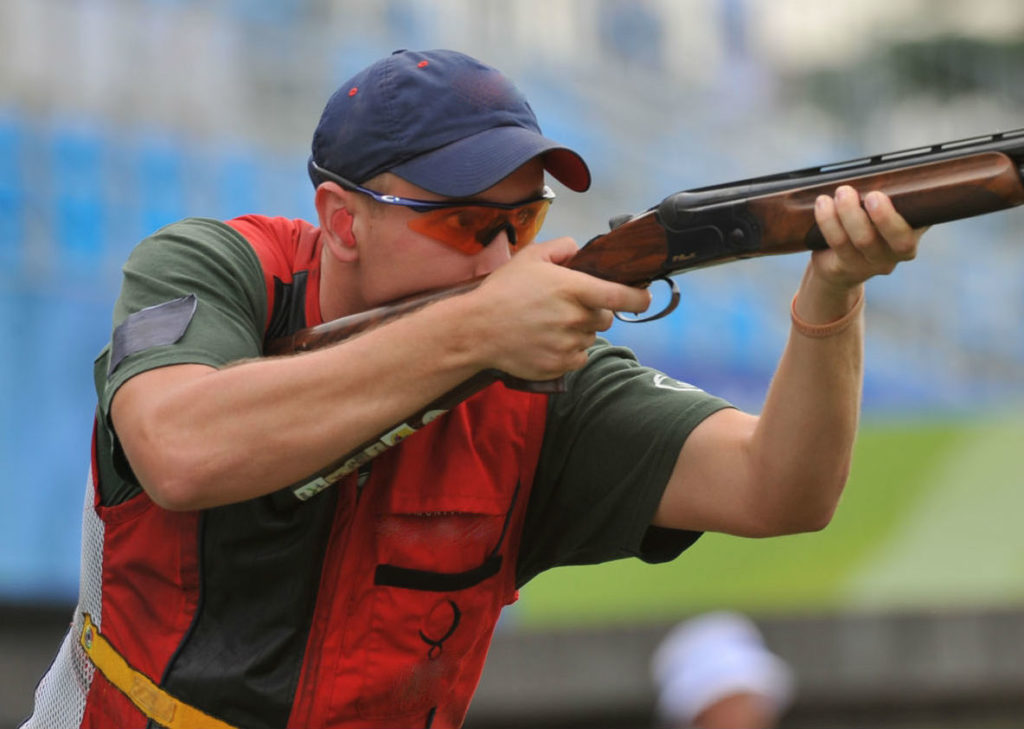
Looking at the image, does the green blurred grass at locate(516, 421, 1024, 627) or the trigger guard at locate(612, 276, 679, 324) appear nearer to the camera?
the trigger guard at locate(612, 276, 679, 324)

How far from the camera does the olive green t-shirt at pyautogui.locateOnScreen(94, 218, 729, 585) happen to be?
2705mm

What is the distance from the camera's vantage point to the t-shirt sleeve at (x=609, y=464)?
2.96m

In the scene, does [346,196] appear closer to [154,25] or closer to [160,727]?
[160,727]

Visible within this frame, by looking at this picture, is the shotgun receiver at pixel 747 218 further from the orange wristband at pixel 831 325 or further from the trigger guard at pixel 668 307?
the orange wristband at pixel 831 325

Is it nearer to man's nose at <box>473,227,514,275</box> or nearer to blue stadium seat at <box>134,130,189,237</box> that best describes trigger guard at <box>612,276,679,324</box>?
man's nose at <box>473,227,514,275</box>

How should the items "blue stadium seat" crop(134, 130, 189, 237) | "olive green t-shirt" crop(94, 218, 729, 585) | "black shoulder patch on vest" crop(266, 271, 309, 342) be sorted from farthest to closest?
1. "blue stadium seat" crop(134, 130, 189, 237)
2. "black shoulder patch on vest" crop(266, 271, 309, 342)
3. "olive green t-shirt" crop(94, 218, 729, 585)

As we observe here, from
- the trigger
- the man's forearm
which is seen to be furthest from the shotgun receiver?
the man's forearm

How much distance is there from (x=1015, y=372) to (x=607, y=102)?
3.07 metres

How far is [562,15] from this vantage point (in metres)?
9.71

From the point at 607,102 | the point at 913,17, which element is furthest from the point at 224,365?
the point at 913,17

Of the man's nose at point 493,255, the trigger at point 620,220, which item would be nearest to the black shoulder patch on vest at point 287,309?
the man's nose at point 493,255

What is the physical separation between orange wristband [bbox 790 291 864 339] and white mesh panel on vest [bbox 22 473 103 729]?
1455 mm

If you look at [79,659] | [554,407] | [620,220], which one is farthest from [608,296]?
[79,659]

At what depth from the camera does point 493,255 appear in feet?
9.54
